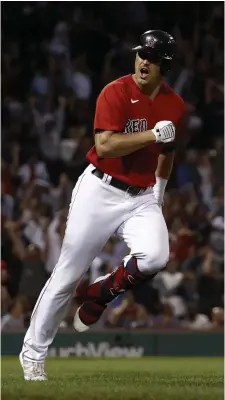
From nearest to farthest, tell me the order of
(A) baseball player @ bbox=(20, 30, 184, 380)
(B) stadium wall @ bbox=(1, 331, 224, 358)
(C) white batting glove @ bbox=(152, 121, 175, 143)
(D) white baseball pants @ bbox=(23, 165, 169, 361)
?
(C) white batting glove @ bbox=(152, 121, 175, 143), (A) baseball player @ bbox=(20, 30, 184, 380), (D) white baseball pants @ bbox=(23, 165, 169, 361), (B) stadium wall @ bbox=(1, 331, 224, 358)

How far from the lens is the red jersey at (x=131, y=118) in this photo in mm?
7355

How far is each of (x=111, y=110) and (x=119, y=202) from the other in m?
0.66

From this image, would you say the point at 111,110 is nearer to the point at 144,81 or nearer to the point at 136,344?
the point at 144,81

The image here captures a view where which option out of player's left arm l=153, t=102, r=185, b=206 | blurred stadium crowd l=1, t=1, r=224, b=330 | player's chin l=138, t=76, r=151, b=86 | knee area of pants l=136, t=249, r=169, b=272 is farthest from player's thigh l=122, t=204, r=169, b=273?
blurred stadium crowd l=1, t=1, r=224, b=330

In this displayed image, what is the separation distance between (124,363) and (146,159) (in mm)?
4581

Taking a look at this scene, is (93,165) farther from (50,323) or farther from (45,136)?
(45,136)

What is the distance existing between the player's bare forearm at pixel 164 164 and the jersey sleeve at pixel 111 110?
669 millimetres

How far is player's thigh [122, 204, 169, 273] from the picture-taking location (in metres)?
7.18

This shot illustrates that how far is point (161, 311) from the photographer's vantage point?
13.6 m

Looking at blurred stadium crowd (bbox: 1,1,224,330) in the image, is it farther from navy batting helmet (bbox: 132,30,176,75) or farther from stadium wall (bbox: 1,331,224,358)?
→ navy batting helmet (bbox: 132,30,176,75)

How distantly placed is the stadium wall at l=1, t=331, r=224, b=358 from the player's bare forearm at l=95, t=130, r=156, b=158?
5876 mm

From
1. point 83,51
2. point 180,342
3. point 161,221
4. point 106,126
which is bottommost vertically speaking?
point 180,342

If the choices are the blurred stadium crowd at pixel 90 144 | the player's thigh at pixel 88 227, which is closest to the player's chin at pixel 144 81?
the player's thigh at pixel 88 227

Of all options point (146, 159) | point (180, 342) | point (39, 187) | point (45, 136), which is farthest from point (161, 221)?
point (45, 136)
